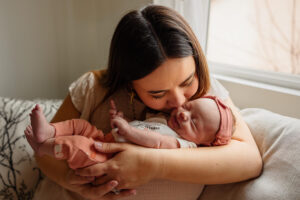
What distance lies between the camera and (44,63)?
6.46ft

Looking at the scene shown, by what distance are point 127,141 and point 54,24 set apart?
4.62ft

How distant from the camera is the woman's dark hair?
89 cm

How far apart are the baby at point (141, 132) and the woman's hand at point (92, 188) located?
6 cm

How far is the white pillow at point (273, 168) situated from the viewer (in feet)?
2.78

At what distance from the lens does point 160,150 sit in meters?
0.87

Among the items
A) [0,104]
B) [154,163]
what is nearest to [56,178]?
[154,163]

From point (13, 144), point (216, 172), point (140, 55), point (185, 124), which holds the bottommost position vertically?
point (13, 144)

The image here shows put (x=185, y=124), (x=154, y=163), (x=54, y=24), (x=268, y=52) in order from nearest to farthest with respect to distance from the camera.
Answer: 1. (x=154, y=163)
2. (x=185, y=124)
3. (x=268, y=52)
4. (x=54, y=24)

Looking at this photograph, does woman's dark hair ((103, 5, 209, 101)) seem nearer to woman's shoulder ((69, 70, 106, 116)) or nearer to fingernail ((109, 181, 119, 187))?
woman's shoulder ((69, 70, 106, 116))

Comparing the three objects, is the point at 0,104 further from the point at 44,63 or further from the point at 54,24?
the point at 54,24

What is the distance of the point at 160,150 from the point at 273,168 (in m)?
0.41

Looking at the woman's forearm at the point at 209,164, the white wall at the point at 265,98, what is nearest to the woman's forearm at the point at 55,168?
the woman's forearm at the point at 209,164

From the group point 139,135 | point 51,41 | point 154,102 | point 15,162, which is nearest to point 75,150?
point 139,135

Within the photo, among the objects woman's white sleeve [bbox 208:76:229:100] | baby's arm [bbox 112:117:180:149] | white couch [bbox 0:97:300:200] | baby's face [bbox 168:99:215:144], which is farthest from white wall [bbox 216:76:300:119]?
baby's arm [bbox 112:117:180:149]
